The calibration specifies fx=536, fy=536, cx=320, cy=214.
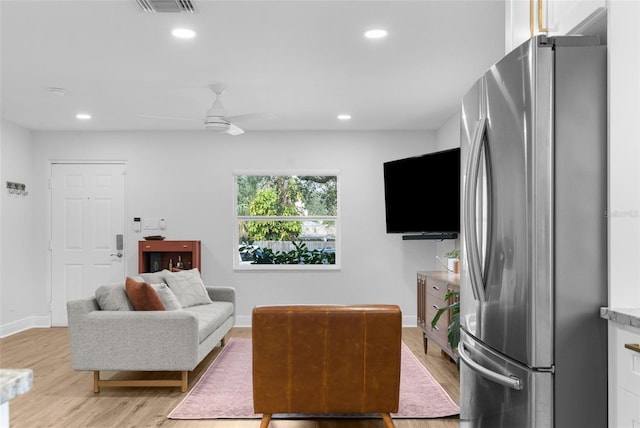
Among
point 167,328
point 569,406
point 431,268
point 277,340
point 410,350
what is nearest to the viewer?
point 569,406

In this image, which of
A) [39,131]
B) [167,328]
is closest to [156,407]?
[167,328]

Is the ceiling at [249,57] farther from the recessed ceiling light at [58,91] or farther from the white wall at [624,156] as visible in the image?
the white wall at [624,156]

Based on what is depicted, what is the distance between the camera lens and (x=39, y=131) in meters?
7.07

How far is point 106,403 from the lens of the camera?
12.3ft

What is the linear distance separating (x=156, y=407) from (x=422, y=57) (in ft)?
10.4

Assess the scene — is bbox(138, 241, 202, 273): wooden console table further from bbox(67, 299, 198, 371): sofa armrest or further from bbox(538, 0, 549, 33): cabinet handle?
bbox(538, 0, 549, 33): cabinet handle

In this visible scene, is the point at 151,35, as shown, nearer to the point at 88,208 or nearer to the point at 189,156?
the point at 189,156

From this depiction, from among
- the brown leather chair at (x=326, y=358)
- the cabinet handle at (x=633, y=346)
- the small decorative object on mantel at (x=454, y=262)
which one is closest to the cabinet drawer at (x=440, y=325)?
the small decorative object on mantel at (x=454, y=262)

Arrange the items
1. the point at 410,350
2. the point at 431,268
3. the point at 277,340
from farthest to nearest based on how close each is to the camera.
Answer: the point at 431,268
the point at 410,350
the point at 277,340

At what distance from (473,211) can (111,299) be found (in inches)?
121

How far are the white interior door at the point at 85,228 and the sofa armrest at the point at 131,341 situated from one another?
10.8 feet

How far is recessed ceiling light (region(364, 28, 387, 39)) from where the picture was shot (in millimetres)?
3504

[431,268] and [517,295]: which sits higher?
[517,295]

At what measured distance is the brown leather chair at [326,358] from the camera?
2930 mm
